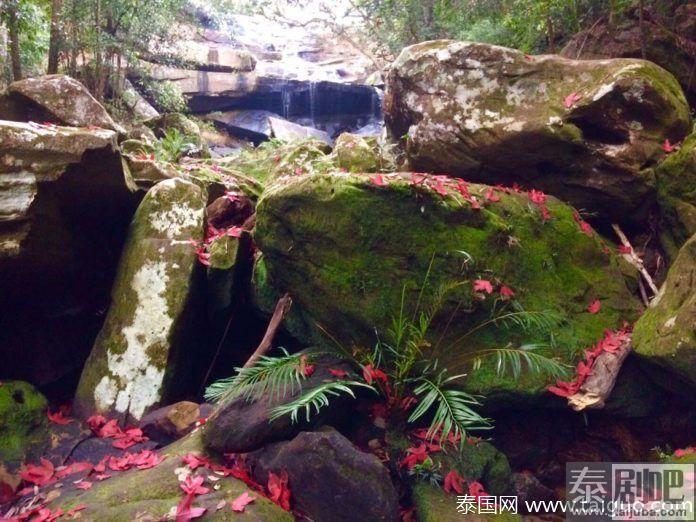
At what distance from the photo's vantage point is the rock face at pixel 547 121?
4949 mm

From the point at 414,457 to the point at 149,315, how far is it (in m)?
2.62

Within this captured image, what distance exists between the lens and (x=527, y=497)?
3.93 m

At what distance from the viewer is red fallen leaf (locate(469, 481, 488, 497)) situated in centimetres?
360

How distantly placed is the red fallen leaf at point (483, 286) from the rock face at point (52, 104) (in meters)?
6.83

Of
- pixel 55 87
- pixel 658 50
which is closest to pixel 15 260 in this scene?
pixel 55 87

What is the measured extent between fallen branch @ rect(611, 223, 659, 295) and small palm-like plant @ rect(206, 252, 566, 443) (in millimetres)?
1189

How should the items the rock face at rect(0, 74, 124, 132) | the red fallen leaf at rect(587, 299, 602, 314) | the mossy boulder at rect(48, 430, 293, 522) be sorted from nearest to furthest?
1. the mossy boulder at rect(48, 430, 293, 522)
2. the red fallen leaf at rect(587, 299, 602, 314)
3. the rock face at rect(0, 74, 124, 132)

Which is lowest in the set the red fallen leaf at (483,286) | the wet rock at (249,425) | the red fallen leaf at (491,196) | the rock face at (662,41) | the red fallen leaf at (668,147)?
the wet rock at (249,425)

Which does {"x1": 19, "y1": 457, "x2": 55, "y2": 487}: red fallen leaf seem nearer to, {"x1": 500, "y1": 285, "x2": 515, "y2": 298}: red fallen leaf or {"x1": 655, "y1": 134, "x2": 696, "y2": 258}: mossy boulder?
{"x1": 500, "y1": 285, "x2": 515, "y2": 298}: red fallen leaf

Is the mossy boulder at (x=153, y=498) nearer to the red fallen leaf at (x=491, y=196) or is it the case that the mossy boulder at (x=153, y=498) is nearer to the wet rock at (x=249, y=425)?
the wet rock at (x=249, y=425)

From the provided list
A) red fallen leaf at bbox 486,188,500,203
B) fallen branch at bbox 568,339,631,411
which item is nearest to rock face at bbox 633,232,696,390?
fallen branch at bbox 568,339,631,411

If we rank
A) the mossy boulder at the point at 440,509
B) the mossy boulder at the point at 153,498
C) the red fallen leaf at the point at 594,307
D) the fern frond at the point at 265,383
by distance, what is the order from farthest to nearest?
the red fallen leaf at the point at 594,307 < the fern frond at the point at 265,383 < the mossy boulder at the point at 440,509 < the mossy boulder at the point at 153,498

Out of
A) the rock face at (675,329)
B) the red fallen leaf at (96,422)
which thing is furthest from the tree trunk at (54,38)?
the rock face at (675,329)

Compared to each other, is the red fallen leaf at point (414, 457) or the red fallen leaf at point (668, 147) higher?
the red fallen leaf at point (668, 147)
